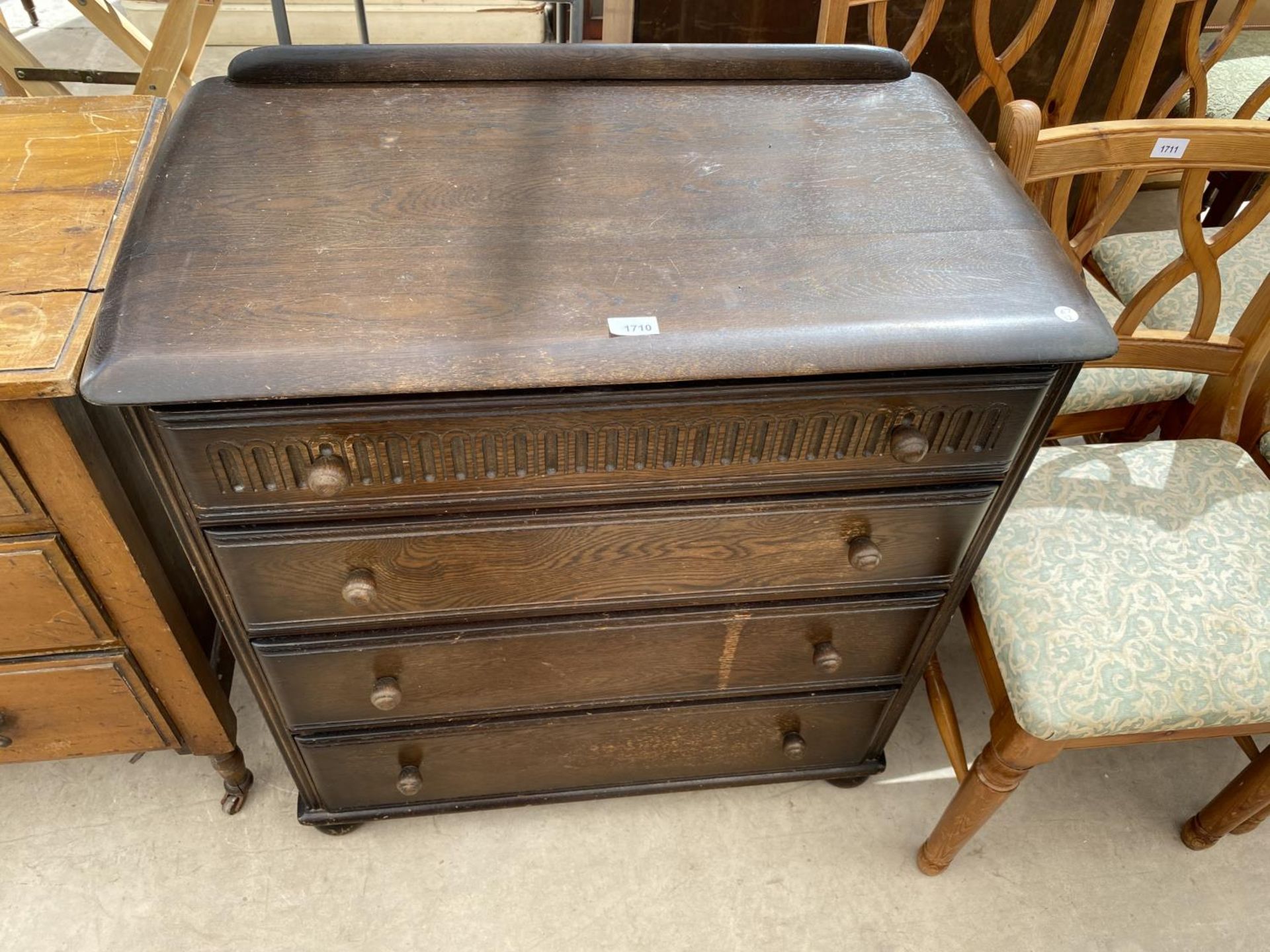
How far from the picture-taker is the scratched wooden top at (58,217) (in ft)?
2.89

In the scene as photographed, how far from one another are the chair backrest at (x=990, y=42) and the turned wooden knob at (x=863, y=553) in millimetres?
817

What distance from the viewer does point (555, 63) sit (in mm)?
1145

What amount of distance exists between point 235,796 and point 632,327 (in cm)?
118

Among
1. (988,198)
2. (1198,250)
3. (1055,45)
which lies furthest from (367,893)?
(1055,45)

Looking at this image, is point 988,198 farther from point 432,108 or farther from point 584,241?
point 432,108

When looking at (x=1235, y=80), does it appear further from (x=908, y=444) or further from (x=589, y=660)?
(x=589, y=660)

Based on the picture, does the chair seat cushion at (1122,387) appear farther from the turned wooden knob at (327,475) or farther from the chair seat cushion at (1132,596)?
the turned wooden knob at (327,475)

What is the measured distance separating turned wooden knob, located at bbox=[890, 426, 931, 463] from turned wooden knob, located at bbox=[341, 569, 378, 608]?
0.58 meters

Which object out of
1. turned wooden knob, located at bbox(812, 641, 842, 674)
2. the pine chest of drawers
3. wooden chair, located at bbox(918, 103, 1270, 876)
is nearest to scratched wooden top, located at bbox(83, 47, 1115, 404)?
the pine chest of drawers

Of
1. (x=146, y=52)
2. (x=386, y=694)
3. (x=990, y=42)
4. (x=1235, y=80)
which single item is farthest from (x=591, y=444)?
(x=1235, y=80)

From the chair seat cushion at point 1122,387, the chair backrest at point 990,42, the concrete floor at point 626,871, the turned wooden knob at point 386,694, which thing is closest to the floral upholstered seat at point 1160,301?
the chair seat cushion at point 1122,387

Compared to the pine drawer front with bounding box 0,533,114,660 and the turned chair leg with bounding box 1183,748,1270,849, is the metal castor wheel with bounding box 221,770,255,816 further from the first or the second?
the turned chair leg with bounding box 1183,748,1270,849

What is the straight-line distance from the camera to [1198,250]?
1.23m

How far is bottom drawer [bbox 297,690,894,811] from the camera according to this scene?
4.40 ft
